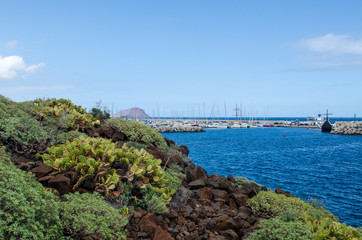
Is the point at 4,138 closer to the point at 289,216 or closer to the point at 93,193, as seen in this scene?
the point at 93,193

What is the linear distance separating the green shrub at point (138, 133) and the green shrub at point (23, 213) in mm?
8483

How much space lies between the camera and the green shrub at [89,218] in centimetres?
478

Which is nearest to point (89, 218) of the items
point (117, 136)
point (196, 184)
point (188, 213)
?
point (188, 213)

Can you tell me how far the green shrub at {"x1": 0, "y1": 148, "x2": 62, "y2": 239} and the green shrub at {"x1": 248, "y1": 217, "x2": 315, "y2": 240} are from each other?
160 inches

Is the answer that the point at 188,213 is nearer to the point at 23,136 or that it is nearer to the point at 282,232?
the point at 282,232

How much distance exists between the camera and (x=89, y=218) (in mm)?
4988

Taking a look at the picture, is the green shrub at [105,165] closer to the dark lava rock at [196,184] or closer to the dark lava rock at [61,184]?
the dark lava rock at [61,184]

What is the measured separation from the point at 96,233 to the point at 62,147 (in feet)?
11.8

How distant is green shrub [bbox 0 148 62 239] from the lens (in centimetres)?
363

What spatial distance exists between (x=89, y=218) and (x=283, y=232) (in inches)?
154

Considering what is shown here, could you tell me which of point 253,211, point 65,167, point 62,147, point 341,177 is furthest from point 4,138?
point 341,177

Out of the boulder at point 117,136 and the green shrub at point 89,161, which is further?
the boulder at point 117,136

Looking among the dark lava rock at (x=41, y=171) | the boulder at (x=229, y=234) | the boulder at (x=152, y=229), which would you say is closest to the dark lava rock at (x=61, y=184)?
the dark lava rock at (x=41, y=171)

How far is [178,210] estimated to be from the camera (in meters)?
7.41
